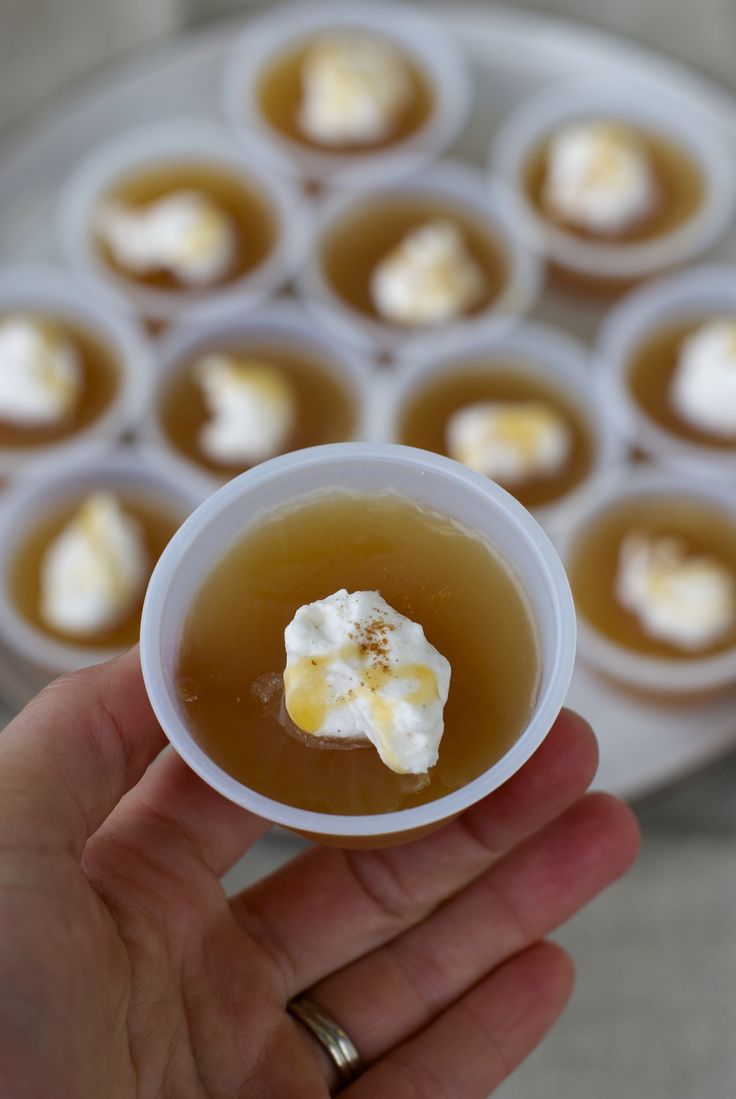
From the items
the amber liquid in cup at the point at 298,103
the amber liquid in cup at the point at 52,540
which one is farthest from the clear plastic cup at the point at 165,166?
the amber liquid in cup at the point at 52,540

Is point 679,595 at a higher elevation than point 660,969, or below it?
higher

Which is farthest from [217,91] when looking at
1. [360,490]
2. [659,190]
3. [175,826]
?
[175,826]

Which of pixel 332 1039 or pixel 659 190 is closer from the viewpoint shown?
pixel 332 1039

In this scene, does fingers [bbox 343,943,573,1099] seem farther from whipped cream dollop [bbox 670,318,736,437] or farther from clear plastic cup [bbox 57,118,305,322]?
clear plastic cup [bbox 57,118,305,322]

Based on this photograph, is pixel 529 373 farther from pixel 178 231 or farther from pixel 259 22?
pixel 259 22

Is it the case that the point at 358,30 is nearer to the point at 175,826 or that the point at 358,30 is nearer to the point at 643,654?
the point at 643,654

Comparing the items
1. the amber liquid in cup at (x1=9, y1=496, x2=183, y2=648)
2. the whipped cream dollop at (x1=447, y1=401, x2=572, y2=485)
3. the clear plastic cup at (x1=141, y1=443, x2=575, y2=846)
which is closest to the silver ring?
the clear plastic cup at (x1=141, y1=443, x2=575, y2=846)

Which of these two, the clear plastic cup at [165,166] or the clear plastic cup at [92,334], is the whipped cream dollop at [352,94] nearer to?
the clear plastic cup at [165,166]

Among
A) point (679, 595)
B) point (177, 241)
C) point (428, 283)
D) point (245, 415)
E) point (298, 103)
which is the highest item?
point (298, 103)
